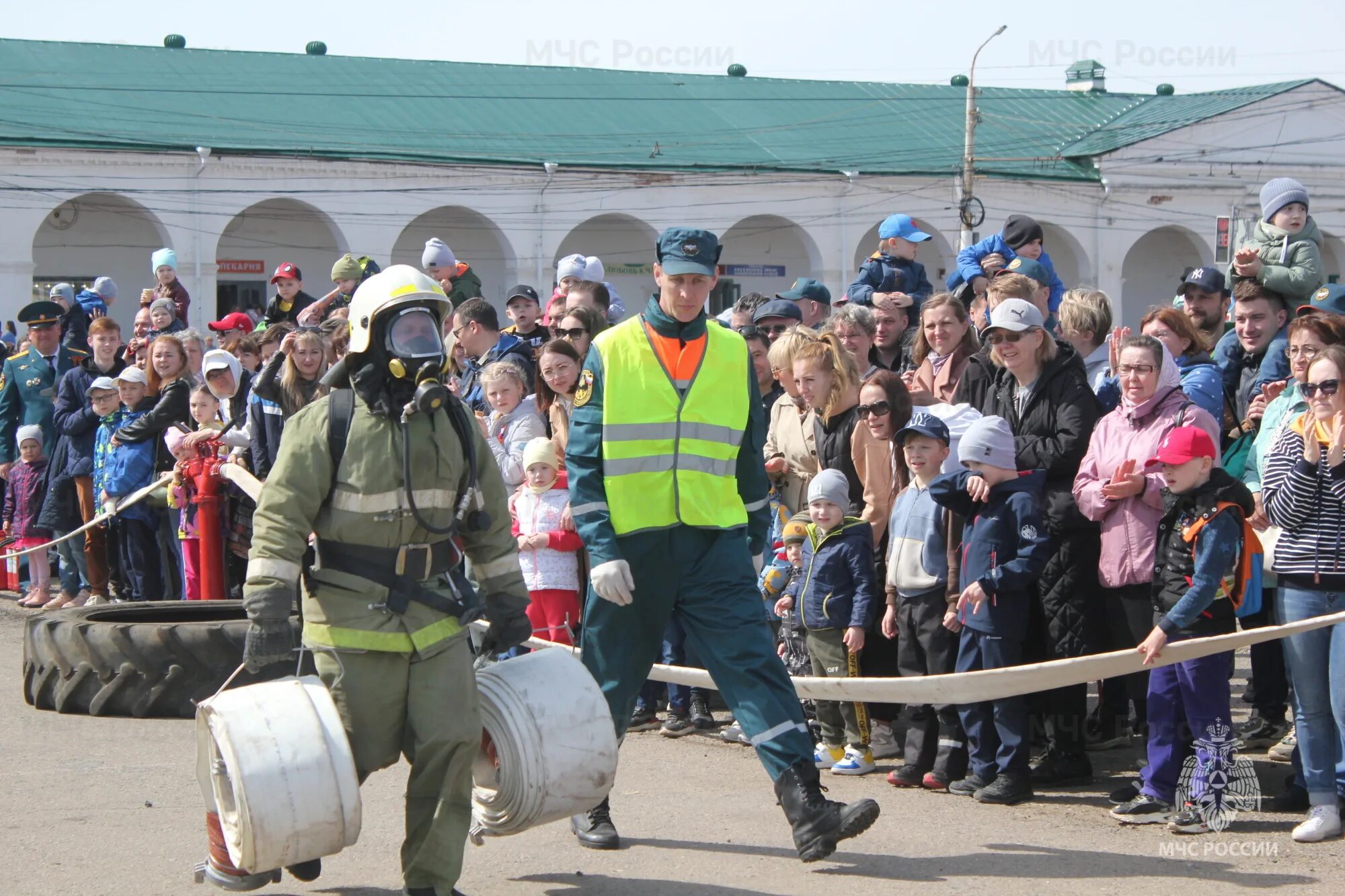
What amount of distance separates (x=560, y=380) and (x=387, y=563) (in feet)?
11.5

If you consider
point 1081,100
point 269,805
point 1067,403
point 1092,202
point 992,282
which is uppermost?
point 1081,100

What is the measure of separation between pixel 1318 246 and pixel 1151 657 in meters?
3.66

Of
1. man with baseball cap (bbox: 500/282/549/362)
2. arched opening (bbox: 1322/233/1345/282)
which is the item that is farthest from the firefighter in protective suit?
arched opening (bbox: 1322/233/1345/282)

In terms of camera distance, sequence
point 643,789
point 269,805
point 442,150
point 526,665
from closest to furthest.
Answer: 1. point 269,805
2. point 526,665
3. point 643,789
4. point 442,150

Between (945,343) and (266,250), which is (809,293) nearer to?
(945,343)

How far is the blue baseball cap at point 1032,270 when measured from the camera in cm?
914

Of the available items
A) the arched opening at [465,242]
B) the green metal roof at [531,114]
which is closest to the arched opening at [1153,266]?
the green metal roof at [531,114]

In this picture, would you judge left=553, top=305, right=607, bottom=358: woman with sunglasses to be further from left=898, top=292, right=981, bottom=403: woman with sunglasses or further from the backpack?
the backpack

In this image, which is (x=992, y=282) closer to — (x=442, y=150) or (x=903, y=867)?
(x=903, y=867)

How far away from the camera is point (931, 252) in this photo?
138 feet

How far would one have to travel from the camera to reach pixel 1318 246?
28.1 ft

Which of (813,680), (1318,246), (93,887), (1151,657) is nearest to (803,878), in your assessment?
(813,680)

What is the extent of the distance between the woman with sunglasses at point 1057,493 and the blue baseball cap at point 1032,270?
1874 mm

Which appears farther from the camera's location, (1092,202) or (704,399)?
(1092,202)
